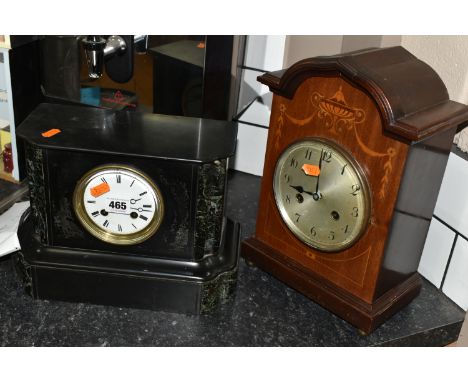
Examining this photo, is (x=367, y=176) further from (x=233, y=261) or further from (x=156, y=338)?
(x=156, y=338)

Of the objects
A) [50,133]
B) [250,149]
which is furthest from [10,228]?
[250,149]

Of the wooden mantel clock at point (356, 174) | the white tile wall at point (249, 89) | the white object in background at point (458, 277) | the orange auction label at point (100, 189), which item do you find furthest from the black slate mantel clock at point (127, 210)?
the white object in background at point (458, 277)

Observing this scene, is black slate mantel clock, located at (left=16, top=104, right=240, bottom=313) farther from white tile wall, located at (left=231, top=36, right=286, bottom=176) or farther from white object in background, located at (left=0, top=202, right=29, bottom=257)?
white tile wall, located at (left=231, top=36, right=286, bottom=176)

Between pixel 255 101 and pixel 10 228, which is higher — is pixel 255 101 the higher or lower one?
the higher one

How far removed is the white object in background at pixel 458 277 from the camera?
1178 millimetres

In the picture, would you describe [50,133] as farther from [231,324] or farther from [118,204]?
[231,324]

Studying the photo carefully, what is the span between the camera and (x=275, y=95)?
1110 mm

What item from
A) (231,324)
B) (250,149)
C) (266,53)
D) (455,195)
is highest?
(266,53)

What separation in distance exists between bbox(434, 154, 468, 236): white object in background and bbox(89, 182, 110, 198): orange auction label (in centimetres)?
64

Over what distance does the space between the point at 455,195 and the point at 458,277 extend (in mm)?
165

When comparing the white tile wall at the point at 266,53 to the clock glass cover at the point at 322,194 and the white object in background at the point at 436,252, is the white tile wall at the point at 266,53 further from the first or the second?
the white object in background at the point at 436,252

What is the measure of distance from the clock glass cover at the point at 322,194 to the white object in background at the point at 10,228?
0.52 metres

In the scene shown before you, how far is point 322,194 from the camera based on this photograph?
3.56 feet

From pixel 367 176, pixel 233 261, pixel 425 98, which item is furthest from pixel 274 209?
pixel 425 98
